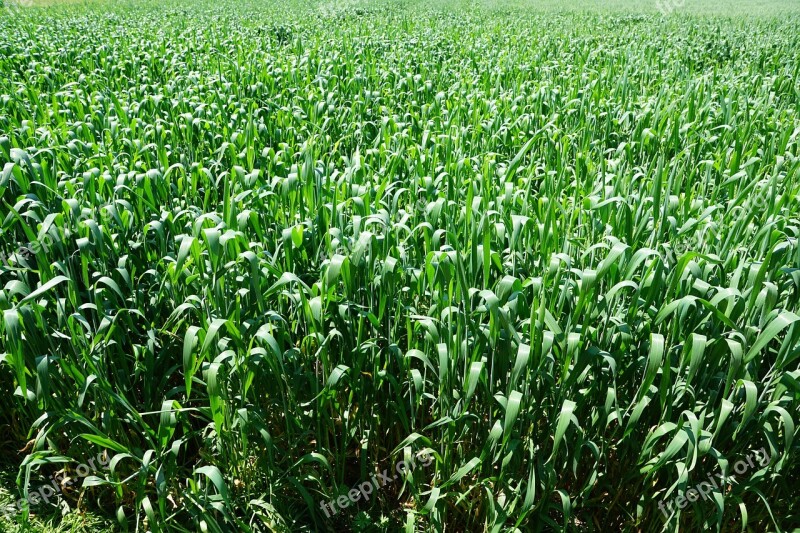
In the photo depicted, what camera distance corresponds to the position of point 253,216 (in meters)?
2.74

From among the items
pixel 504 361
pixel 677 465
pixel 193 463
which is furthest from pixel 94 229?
pixel 677 465

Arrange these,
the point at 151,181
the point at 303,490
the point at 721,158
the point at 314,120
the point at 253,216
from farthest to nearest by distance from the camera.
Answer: the point at 314,120 < the point at 721,158 < the point at 151,181 < the point at 253,216 < the point at 303,490

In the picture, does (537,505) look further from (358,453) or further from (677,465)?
(358,453)

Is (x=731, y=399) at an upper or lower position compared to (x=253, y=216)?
lower

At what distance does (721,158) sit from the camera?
425 cm

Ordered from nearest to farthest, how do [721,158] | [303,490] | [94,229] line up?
1. [303,490]
2. [94,229]
3. [721,158]

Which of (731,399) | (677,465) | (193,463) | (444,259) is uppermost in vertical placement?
(444,259)

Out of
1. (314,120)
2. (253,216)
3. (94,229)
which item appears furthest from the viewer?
(314,120)

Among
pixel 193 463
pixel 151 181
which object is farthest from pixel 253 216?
pixel 193 463

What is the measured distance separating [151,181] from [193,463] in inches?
59.9

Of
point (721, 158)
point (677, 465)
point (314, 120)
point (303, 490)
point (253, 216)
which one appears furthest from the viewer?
point (314, 120)

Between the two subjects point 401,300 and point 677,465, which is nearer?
point 677,465

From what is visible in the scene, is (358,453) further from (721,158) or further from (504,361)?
(721,158)

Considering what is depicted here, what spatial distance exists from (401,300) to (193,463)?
1203mm
